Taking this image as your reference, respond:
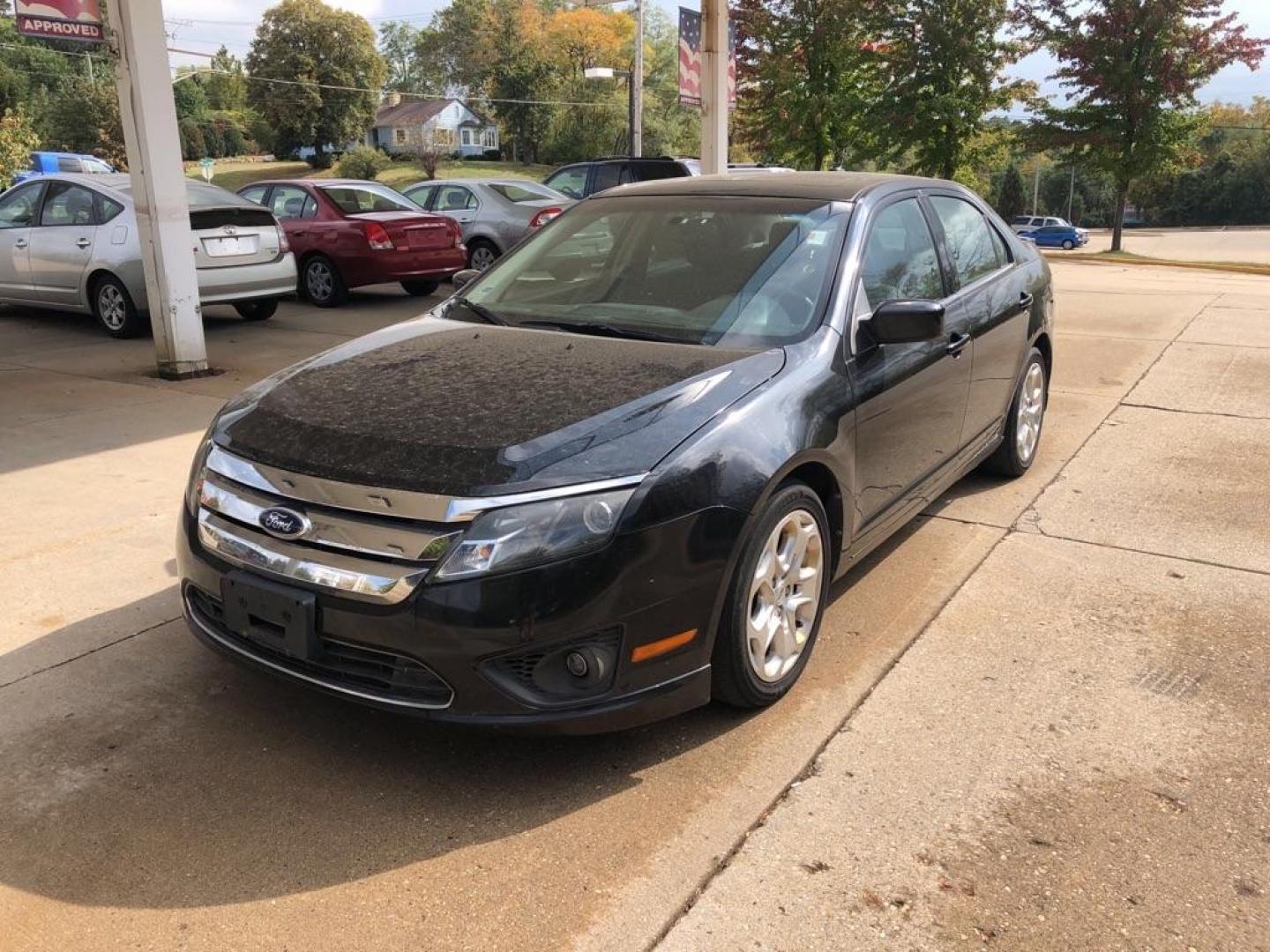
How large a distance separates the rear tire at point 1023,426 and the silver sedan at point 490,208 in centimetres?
814

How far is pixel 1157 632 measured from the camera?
3812mm

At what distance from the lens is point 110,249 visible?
9469 mm

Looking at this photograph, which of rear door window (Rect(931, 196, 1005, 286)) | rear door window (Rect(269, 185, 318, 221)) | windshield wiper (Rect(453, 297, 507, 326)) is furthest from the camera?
rear door window (Rect(269, 185, 318, 221))

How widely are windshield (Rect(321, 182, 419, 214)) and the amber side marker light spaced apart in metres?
10.1

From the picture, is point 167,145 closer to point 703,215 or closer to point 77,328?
point 77,328

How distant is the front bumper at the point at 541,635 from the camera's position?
260 cm

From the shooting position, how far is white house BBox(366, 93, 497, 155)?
289 ft

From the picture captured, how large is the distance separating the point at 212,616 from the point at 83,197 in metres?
8.30

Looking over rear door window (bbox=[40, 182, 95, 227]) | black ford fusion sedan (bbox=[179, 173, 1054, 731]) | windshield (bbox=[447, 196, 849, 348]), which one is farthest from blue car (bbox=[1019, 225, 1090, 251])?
black ford fusion sedan (bbox=[179, 173, 1054, 731])

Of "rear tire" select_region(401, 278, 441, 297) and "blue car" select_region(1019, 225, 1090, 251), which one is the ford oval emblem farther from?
"blue car" select_region(1019, 225, 1090, 251)

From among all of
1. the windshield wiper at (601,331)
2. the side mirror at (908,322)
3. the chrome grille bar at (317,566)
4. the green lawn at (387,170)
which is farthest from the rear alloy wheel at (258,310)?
the green lawn at (387,170)

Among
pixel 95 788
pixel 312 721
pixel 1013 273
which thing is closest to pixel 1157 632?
→ pixel 1013 273

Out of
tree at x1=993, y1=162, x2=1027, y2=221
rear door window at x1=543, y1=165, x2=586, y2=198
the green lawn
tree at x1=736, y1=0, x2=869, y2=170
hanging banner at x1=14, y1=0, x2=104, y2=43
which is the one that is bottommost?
tree at x1=993, y1=162, x2=1027, y2=221

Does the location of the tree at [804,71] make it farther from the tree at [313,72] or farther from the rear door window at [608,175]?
the tree at [313,72]
